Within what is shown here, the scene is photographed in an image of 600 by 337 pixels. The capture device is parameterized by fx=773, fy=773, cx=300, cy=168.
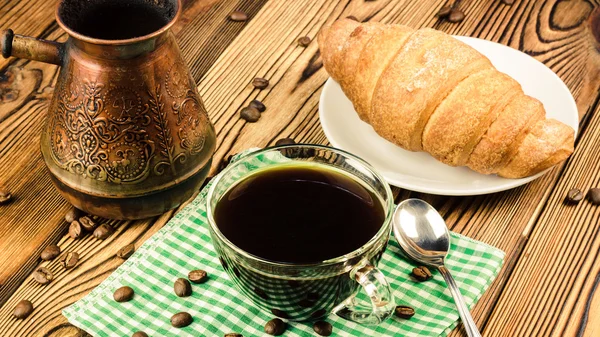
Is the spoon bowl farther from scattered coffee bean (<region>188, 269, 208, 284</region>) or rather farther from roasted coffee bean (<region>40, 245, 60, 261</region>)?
roasted coffee bean (<region>40, 245, 60, 261</region>)

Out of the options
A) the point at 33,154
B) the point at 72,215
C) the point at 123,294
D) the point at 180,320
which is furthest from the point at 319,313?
the point at 33,154

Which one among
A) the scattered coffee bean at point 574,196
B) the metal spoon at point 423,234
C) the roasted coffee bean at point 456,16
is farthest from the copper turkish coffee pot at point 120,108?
the roasted coffee bean at point 456,16

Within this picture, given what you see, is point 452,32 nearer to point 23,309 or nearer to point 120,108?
point 120,108

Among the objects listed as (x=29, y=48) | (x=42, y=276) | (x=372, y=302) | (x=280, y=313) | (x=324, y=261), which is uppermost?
(x=29, y=48)

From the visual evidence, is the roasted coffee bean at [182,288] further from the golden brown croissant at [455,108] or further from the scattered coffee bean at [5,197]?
the golden brown croissant at [455,108]

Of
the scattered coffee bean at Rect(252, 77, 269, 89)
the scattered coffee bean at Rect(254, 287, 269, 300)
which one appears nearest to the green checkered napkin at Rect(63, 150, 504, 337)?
the scattered coffee bean at Rect(254, 287, 269, 300)
